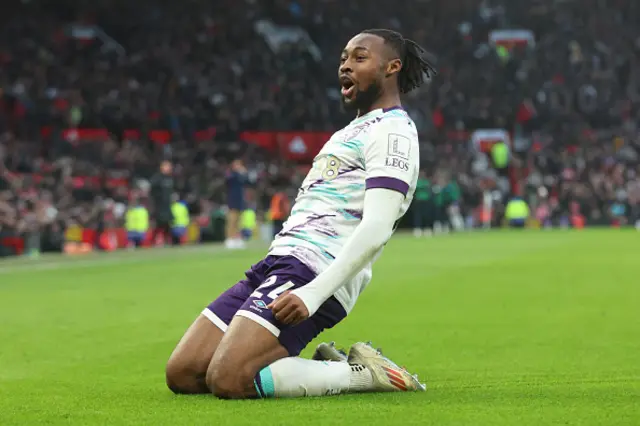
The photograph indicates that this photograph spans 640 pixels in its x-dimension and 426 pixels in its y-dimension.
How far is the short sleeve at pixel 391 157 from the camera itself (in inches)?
194

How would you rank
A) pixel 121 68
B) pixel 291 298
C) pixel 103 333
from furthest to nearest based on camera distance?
1. pixel 121 68
2. pixel 103 333
3. pixel 291 298

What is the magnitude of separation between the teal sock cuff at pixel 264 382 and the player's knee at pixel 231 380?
3 cm

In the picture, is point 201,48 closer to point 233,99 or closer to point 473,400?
point 233,99

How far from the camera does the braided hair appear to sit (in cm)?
530

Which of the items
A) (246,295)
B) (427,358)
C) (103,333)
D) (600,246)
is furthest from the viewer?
(600,246)

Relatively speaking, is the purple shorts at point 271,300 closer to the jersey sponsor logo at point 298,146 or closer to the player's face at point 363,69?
the player's face at point 363,69

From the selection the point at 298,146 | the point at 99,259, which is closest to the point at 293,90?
the point at 298,146

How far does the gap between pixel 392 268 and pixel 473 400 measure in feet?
39.5

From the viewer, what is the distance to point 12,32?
37.3 meters

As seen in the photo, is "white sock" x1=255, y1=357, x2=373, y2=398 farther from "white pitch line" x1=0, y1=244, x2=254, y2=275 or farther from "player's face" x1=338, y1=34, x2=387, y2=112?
"white pitch line" x1=0, y1=244, x2=254, y2=275

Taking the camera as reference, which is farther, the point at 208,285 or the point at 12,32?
the point at 12,32

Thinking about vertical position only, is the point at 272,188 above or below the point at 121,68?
below

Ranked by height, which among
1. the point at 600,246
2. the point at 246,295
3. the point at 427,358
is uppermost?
the point at 246,295

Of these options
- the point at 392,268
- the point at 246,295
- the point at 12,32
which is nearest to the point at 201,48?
the point at 12,32
